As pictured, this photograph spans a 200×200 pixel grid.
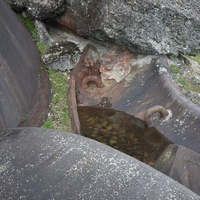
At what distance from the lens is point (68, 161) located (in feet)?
11.2

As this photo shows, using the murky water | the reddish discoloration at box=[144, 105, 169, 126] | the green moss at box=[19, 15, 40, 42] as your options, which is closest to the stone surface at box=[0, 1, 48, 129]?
the green moss at box=[19, 15, 40, 42]

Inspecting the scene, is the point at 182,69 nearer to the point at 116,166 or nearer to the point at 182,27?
the point at 182,27

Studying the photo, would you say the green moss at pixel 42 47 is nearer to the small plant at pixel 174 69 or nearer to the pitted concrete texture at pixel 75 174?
the small plant at pixel 174 69

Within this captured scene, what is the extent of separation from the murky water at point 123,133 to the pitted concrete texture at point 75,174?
2.90 meters

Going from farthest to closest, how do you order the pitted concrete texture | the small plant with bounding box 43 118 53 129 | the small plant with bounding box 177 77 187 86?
the small plant with bounding box 177 77 187 86 → the small plant with bounding box 43 118 53 129 → the pitted concrete texture

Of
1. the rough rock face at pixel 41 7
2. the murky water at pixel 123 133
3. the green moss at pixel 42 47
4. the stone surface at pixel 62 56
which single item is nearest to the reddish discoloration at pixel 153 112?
the murky water at pixel 123 133

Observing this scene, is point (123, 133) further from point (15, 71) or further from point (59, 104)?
point (15, 71)

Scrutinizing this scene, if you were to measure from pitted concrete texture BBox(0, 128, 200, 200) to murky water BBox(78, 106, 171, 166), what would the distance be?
9.51 feet

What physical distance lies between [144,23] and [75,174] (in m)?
3.91

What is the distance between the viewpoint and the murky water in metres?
6.45

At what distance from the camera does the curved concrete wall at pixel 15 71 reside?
15.6 ft

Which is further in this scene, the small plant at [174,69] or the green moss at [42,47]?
the small plant at [174,69]

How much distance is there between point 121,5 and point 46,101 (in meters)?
1.77

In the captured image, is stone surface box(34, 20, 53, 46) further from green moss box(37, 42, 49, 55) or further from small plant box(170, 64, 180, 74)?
small plant box(170, 64, 180, 74)
